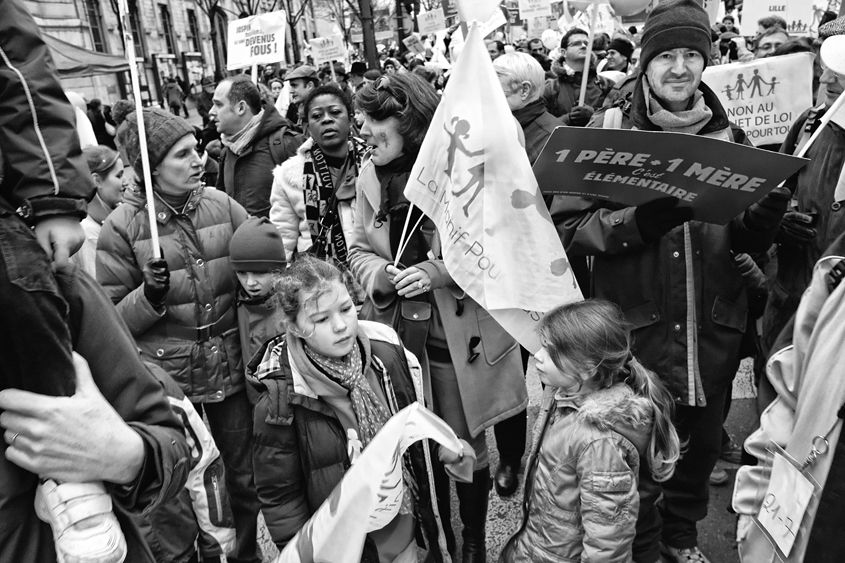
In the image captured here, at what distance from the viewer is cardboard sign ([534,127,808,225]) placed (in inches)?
82.1

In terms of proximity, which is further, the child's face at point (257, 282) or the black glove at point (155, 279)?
the child's face at point (257, 282)

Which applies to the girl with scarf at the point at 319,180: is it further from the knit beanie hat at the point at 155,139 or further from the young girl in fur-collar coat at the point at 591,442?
the young girl in fur-collar coat at the point at 591,442

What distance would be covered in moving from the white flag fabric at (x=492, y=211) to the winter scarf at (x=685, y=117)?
0.55 meters

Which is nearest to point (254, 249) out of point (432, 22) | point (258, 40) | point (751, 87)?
point (751, 87)

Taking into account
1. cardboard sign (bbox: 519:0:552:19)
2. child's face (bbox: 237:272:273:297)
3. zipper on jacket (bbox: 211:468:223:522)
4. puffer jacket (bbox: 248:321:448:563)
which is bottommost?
zipper on jacket (bbox: 211:468:223:522)

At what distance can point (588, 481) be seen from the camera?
202 centimetres

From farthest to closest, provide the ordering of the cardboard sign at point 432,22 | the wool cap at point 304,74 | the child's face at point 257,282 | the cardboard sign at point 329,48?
1. the cardboard sign at point 432,22
2. the cardboard sign at point 329,48
3. the wool cap at point 304,74
4. the child's face at point 257,282

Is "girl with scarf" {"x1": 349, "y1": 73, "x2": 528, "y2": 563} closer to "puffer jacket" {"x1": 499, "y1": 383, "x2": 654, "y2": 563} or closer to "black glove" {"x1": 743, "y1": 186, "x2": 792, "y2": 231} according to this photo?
"puffer jacket" {"x1": 499, "y1": 383, "x2": 654, "y2": 563}

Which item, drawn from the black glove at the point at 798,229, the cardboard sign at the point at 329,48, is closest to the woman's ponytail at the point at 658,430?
the black glove at the point at 798,229

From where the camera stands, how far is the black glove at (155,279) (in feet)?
8.84

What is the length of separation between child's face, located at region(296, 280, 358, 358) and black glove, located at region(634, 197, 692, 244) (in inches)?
44.8

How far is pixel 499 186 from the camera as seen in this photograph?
251 centimetres

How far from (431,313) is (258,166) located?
2.92 meters

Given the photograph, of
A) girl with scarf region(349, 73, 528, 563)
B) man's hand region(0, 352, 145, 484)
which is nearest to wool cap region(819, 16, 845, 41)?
girl with scarf region(349, 73, 528, 563)
